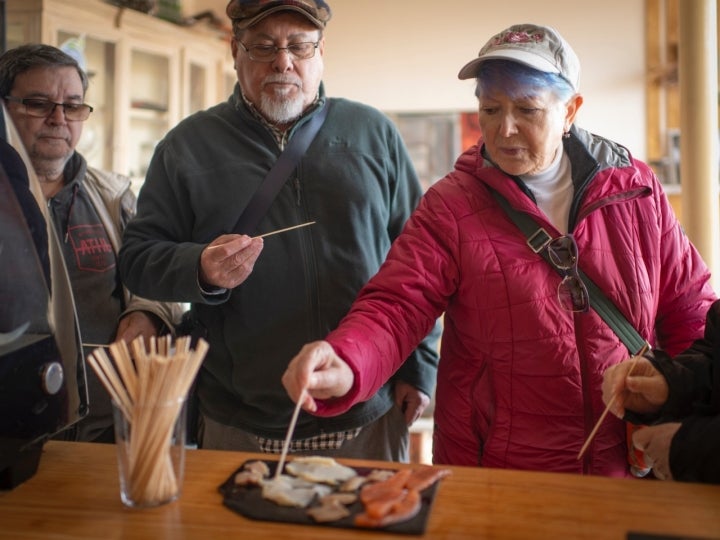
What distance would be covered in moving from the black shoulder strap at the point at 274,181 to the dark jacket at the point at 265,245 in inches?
0.8

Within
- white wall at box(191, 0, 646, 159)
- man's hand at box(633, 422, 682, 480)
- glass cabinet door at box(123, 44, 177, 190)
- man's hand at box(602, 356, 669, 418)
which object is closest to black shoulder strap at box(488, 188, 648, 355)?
man's hand at box(602, 356, 669, 418)

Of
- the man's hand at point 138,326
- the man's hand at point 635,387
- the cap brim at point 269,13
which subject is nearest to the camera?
the man's hand at point 635,387

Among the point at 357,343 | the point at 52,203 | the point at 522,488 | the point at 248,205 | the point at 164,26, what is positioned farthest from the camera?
the point at 164,26

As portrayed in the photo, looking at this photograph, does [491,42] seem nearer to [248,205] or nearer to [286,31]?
[286,31]

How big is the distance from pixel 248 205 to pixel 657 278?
3.31 ft

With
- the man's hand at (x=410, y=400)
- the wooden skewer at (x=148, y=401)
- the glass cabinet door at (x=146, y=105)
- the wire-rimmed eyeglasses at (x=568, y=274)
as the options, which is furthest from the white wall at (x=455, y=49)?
the wooden skewer at (x=148, y=401)

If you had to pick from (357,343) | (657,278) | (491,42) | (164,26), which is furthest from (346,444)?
(164,26)

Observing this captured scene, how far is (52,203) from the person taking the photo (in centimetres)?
216

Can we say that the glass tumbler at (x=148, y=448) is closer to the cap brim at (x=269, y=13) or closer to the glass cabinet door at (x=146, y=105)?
the cap brim at (x=269, y=13)

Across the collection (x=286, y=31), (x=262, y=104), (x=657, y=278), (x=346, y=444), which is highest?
(x=286, y=31)

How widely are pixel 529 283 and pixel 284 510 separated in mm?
721

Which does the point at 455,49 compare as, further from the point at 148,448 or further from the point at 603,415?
the point at 148,448

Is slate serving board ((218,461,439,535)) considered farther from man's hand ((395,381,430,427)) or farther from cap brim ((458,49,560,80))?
cap brim ((458,49,560,80))

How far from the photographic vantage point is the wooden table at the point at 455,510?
3.73 feet
